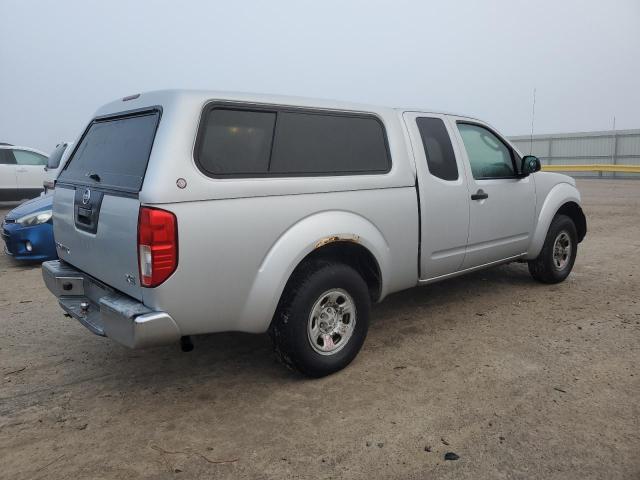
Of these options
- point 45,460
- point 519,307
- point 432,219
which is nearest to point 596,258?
point 519,307

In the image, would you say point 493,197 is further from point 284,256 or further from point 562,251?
point 284,256

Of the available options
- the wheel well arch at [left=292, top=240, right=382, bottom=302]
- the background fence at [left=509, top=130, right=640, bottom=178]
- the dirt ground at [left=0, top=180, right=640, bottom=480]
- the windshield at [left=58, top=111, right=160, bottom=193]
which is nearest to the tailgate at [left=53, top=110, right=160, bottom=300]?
the windshield at [left=58, top=111, right=160, bottom=193]

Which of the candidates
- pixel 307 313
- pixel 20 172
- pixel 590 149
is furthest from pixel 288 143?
pixel 590 149

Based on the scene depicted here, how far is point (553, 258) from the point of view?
217 inches

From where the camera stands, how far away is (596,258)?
7082 millimetres

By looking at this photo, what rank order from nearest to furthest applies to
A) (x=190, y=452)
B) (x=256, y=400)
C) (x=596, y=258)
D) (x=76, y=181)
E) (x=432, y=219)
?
(x=190, y=452) → (x=256, y=400) → (x=76, y=181) → (x=432, y=219) → (x=596, y=258)

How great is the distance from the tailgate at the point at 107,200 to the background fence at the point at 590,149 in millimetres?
27773

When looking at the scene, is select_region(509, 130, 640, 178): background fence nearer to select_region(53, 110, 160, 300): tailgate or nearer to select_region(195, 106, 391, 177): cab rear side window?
select_region(195, 106, 391, 177): cab rear side window

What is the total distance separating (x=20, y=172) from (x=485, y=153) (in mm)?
12396

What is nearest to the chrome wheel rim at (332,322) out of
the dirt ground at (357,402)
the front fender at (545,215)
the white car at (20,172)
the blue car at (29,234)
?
the dirt ground at (357,402)

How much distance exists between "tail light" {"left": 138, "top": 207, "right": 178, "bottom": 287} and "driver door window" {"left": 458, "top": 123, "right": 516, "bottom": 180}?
288 centimetres

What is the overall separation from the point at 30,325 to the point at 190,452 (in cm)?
282

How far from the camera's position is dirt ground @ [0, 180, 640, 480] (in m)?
2.56

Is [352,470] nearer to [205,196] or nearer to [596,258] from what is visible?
[205,196]
